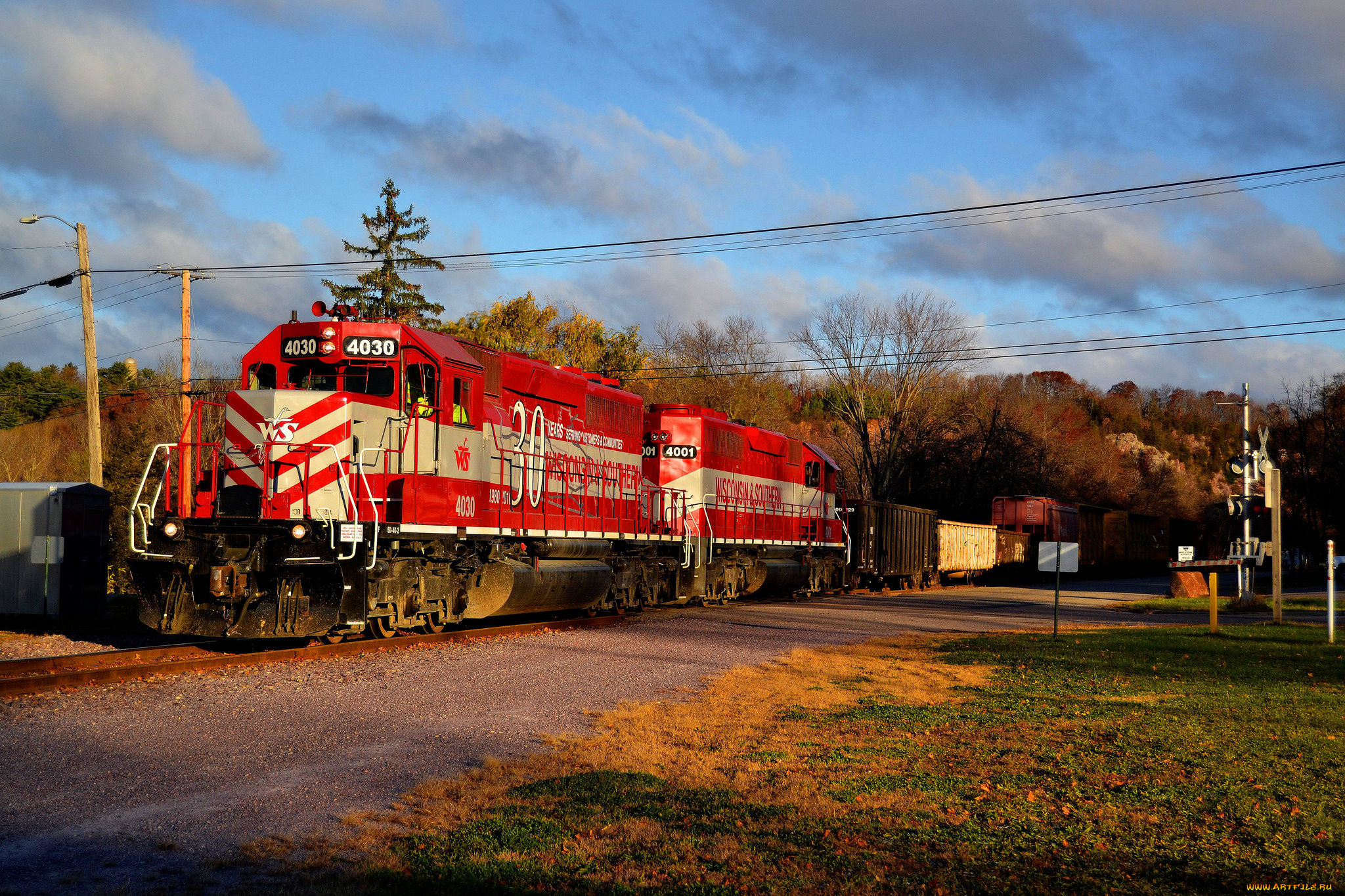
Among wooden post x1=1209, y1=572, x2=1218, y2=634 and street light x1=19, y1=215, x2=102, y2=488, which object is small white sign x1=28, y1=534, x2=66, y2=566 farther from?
wooden post x1=1209, y1=572, x2=1218, y2=634

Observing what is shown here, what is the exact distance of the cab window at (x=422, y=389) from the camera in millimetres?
13492

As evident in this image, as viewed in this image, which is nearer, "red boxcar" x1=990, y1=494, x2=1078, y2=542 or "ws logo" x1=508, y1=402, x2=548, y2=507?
"ws logo" x1=508, y1=402, x2=548, y2=507

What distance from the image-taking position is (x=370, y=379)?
1340 centimetres

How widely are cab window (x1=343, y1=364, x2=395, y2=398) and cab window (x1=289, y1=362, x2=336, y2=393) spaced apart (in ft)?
0.63

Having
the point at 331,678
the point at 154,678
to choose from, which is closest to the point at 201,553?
the point at 154,678

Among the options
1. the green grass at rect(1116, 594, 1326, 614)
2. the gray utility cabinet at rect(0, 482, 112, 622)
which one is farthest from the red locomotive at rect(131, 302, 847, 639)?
the green grass at rect(1116, 594, 1326, 614)

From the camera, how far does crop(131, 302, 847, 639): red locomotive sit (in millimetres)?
12094

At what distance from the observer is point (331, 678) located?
11258 mm

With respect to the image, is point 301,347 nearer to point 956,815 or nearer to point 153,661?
point 153,661

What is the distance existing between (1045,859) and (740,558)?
19268 mm

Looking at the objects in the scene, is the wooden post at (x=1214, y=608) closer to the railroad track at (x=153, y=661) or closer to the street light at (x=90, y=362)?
the railroad track at (x=153, y=661)

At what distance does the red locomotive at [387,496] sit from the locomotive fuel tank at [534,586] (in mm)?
32

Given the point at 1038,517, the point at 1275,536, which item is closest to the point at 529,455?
the point at 1275,536

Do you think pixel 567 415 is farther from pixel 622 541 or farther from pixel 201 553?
pixel 201 553
